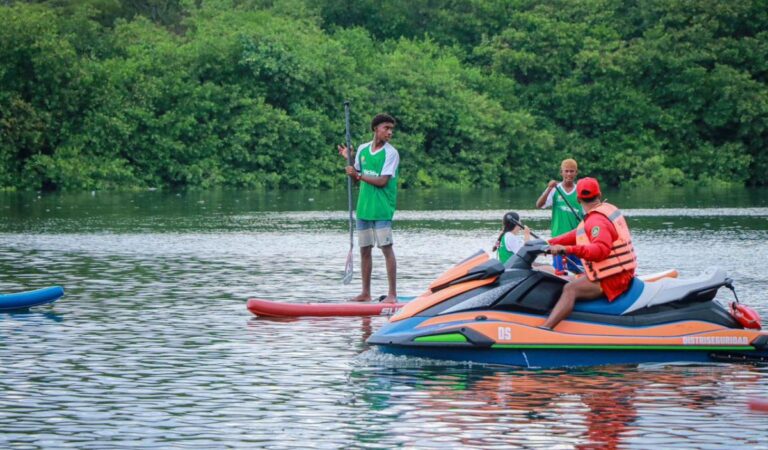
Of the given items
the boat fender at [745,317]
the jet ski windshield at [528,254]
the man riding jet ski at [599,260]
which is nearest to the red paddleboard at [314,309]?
the jet ski windshield at [528,254]

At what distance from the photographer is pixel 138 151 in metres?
63.0

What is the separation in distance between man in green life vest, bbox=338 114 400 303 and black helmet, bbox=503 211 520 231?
136cm

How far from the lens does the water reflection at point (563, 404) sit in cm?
966

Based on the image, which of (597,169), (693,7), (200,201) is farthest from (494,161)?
(200,201)

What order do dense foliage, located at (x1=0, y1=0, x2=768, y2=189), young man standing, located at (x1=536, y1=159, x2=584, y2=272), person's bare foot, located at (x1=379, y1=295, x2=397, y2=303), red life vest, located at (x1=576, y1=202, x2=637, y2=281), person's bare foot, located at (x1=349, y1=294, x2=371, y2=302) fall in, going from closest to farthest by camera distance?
1. red life vest, located at (x1=576, y1=202, x2=637, y2=281)
2. young man standing, located at (x1=536, y1=159, x2=584, y2=272)
3. person's bare foot, located at (x1=379, y1=295, x2=397, y2=303)
4. person's bare foot, located at (x1=349, y1=294, x2=371, y2=302)
5. dense foliage, located at (x1=0, y1=0, x2=768, y2=189)

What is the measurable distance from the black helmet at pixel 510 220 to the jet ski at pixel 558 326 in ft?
5.29

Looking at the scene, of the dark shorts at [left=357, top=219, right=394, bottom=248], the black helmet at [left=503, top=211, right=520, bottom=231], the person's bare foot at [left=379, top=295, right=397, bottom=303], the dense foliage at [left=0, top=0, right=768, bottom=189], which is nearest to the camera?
the black helmet at [left=503, top=211, right=520, bottom=231]

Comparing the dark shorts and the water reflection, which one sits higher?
the dark shorts

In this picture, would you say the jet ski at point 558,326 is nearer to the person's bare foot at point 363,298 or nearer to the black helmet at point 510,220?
the black helmet at point 510,220

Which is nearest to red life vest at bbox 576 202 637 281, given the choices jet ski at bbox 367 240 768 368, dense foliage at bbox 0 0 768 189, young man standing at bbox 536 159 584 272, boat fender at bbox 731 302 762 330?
jet ski at bbox 367 240 768 368

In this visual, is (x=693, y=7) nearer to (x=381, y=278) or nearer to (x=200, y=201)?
(x=200, y=201)

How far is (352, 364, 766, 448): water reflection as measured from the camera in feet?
31.7

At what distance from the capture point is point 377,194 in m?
16.5

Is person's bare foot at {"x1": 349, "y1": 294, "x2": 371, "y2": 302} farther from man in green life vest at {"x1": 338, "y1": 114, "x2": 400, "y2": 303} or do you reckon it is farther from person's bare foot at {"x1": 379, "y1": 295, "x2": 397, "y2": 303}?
person's bare foot at {"x1": 379, "y1": 295, "x2": 397, "y2": 303}
